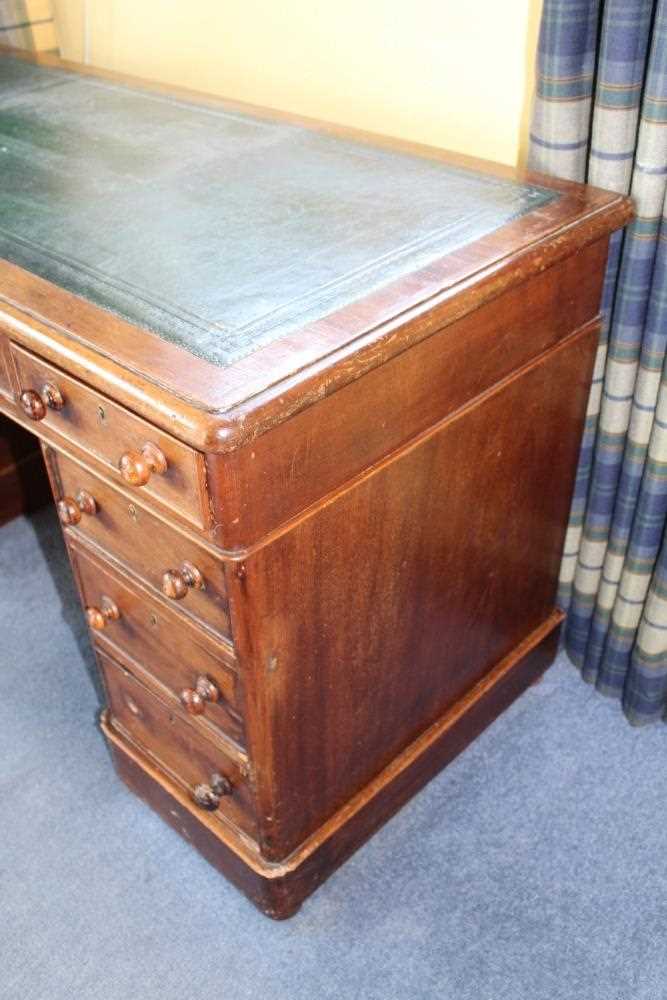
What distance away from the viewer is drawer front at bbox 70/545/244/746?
1.15 meters

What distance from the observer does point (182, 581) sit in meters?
1.06

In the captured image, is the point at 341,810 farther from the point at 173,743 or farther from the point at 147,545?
the point at 147,545

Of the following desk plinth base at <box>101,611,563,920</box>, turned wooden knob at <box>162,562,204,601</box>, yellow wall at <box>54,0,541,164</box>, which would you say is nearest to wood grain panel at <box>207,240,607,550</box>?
turned wooden knob at <box>162,562,204,601</box>

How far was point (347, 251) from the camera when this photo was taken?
1110mm

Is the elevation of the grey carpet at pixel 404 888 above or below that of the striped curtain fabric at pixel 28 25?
below

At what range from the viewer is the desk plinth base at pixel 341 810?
135cm

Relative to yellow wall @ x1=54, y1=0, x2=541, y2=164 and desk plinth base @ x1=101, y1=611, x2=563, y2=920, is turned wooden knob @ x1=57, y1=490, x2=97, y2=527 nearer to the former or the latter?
desk plinth base @ x1=101, y1=611, x2=563, y2=920

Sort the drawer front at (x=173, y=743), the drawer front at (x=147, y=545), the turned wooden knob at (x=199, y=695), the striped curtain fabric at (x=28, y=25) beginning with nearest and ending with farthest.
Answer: the drawer front at (x=147, y=545) < the turned wooden knob at (x=199, y=695) < the drawer front at (x=173, y=743) < the striped curtain fabric at (x=28, y=25)

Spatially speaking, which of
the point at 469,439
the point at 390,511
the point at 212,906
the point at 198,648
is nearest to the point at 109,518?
the point at 198,648

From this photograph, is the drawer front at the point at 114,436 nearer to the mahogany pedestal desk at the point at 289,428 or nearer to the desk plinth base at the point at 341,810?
the mahogany pedestal desk at the point at 289,428

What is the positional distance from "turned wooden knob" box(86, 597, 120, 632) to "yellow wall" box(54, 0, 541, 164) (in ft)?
2.97

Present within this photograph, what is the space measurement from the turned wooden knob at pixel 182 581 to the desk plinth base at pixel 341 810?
0.46m

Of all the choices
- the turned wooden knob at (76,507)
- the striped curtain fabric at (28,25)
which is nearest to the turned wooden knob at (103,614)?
the turned wooden knob at (76,507)

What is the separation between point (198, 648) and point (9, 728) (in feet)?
2.43
